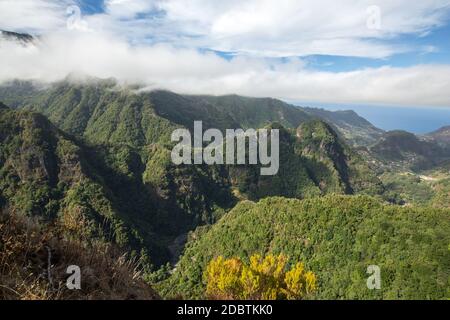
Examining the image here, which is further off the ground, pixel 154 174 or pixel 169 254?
pixel 154 174

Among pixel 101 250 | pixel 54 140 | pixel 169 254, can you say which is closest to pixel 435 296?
pixel 101 250

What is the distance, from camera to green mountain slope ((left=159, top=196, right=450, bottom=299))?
5434 cm

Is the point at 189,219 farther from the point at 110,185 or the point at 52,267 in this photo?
the point at 52,267

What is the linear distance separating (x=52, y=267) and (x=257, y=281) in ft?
14.1

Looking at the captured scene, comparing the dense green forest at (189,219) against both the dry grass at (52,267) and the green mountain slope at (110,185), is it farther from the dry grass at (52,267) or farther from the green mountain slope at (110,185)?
the green mountain slope at (110,185)

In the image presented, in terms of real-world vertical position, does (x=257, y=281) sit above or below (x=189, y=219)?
above

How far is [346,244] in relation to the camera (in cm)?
7362

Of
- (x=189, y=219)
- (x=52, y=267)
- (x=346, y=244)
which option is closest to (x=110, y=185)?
(x=189, y=219)

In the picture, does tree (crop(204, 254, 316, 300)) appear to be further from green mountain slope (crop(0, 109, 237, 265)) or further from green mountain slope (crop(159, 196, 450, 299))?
green mountain slope (crop(0, 109, 237, 265))

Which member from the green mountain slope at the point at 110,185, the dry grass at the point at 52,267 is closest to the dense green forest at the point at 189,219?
the dry grass at the point at 52,267

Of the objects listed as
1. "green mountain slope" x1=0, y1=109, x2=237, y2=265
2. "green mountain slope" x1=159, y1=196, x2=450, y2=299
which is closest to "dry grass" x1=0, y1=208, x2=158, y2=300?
"green mountain slope" x1=159, y1=196, x2=450, y2=299
